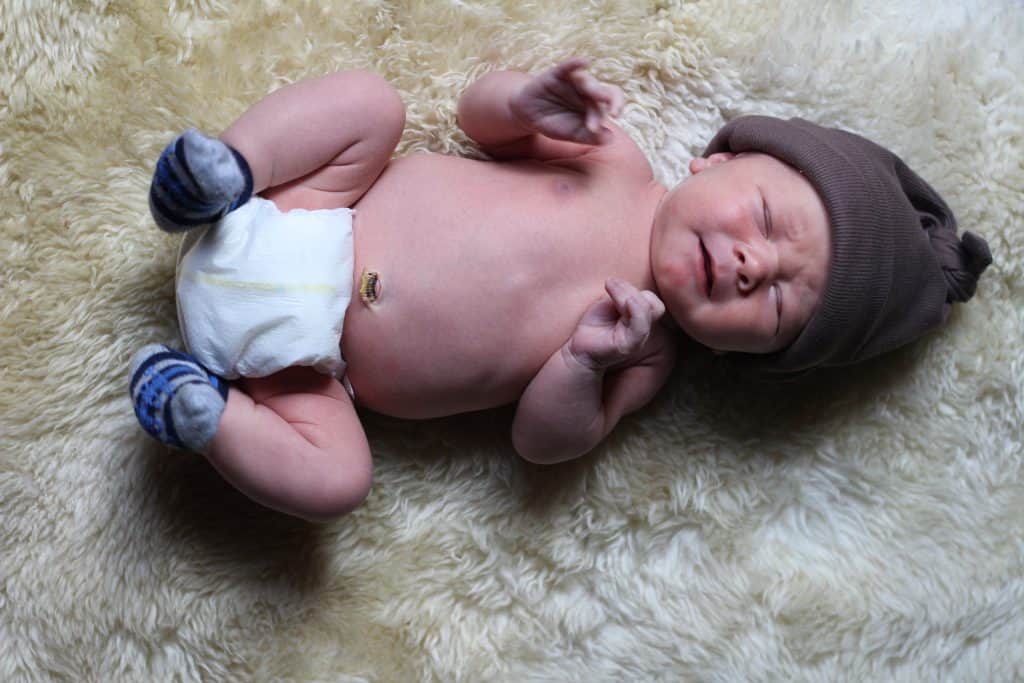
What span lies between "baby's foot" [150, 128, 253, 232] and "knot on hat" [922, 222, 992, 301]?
0.90m

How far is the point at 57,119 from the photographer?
1218 mm

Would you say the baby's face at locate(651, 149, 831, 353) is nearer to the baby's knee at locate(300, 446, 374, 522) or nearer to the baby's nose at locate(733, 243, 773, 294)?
the baby's nose at locate(733, 243, 773, 294)

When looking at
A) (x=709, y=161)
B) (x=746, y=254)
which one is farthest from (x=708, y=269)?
(x=709, y=161)

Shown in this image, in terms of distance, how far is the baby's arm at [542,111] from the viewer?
3.68 feet

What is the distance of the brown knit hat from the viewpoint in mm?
1144

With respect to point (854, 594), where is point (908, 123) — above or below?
above

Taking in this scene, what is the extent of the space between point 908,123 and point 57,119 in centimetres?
117

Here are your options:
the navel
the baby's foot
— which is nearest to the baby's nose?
the navel

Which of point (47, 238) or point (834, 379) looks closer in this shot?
point (47, 238)

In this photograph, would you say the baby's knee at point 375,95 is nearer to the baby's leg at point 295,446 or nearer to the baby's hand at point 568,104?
the baby's hand at point 568,104

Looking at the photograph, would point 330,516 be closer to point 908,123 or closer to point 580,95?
point 580,95

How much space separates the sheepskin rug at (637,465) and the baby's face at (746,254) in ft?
0.51

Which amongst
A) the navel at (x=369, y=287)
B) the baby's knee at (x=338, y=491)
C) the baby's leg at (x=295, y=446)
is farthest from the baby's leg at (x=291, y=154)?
the baby's knee at (x=338, y=491)

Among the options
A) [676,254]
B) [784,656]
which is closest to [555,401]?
[676,254]
